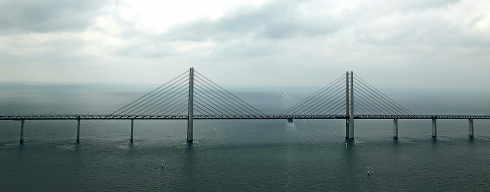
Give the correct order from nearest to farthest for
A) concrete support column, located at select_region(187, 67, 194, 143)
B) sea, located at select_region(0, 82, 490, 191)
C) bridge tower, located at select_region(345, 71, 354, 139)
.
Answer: sea, located at select_region(0, 82, 490, 191) → concrete support column, located at select_region(187, 67, 194, 143) → bridge tower, located at select_region(345, 71, 354, 139)

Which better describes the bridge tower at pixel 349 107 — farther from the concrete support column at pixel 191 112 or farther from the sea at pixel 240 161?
the concrete support column at pixel 191 112

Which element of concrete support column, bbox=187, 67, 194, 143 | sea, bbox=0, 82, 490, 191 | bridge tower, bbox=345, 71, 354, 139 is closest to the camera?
sea, bbox=0, 82, 490, 191

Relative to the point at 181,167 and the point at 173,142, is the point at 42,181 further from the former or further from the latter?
the point at 173,142

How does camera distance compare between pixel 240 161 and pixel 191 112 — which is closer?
pixel 240 161

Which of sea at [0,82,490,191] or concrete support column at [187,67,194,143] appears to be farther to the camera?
concrete support column at [187,67,194,143]

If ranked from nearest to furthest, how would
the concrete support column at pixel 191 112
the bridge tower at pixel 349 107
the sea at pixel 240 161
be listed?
the sea at pixel 240 161, the concrete support column at pixel 191 112, the bridge tower at pixel 349 107

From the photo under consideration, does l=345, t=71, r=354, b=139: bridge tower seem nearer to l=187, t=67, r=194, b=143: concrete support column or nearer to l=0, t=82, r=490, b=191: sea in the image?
l=0, t=82, r=490, b=191: sea

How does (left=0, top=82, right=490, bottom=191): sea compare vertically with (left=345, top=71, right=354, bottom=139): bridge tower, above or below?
below

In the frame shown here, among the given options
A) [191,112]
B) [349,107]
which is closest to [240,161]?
[191,112]

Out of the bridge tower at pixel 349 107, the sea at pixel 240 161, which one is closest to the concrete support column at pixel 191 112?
the sea at pixel 240 161

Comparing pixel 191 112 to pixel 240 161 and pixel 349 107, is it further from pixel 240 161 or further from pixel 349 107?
pixel 349 107

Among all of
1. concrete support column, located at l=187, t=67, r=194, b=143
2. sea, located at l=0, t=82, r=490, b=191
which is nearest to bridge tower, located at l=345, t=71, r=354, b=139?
sea, located at l=0, t=82, r=490, b=191

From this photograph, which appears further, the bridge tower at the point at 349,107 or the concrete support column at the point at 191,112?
the bridge tower at the point at 349,107
